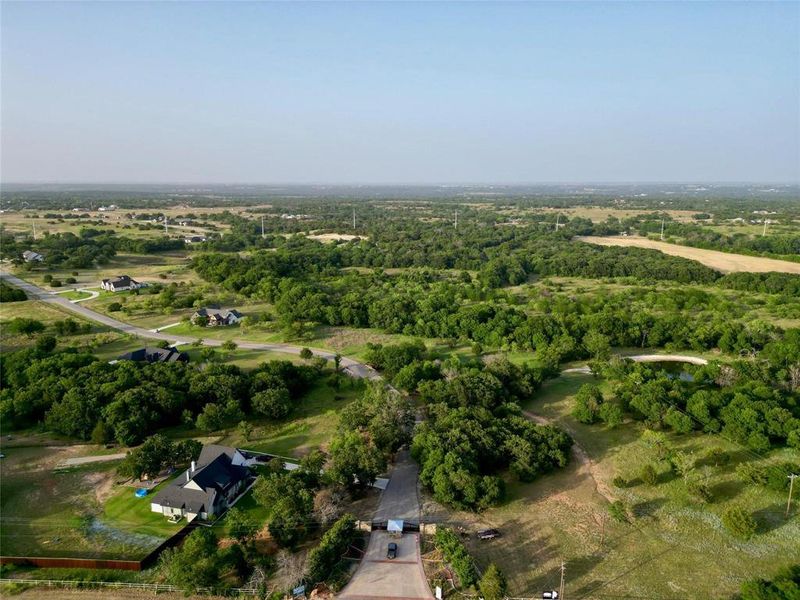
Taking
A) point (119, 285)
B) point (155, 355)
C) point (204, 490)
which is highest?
point (119, 285)

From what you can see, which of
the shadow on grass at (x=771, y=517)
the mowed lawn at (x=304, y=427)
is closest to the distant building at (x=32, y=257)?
the mowed lawn at (x=304, y=427)

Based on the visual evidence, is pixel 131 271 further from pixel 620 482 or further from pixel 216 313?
pixel 620 482

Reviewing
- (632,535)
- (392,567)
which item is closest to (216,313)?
(392,567)

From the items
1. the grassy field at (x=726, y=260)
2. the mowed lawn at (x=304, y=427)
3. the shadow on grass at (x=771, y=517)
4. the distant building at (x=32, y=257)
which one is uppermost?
the distant building at (x=32, y=257)

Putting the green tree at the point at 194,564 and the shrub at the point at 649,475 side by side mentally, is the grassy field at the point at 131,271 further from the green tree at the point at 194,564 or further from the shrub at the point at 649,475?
the shrub at the point at 649,475

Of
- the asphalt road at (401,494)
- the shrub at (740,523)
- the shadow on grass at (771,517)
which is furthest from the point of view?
the asphalt road at (401,494)

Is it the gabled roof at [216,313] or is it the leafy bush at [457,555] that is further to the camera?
the gabled roof at [216,313]

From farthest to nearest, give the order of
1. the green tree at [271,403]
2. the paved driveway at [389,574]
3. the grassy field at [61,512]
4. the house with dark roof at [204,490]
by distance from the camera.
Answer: the green tree at [271,403]
the house with dark roof at [204,490]
the grassy field at [61,512]
the paved driveway at [389,574]

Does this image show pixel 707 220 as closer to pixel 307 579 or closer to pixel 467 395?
pixel 467 395

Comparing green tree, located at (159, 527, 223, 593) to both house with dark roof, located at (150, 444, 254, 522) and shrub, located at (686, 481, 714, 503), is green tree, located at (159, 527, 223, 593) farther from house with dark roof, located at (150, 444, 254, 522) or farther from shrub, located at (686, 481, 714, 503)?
shrub, located at (686, 481, 714, 503)
